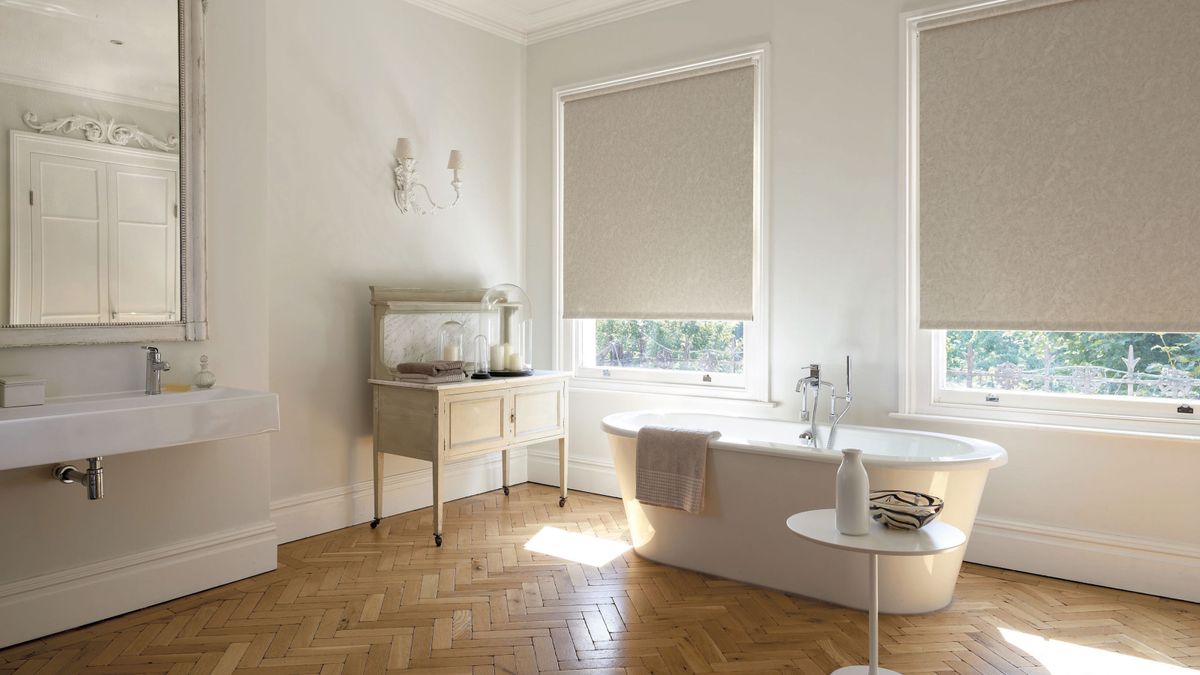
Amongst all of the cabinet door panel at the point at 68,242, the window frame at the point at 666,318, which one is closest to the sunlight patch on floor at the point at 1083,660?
the window frame at the point at 666,318

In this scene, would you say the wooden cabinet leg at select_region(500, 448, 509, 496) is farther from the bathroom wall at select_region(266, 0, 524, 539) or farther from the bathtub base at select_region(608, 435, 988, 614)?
the bathtub base at select_region(608, 435, 988, 614)

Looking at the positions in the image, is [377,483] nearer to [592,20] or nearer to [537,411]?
Answer: [537,411]

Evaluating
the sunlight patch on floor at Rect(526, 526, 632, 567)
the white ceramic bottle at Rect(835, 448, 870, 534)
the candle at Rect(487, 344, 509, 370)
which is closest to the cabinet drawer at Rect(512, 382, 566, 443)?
the candle at Rect(487, 344, 509, 370)

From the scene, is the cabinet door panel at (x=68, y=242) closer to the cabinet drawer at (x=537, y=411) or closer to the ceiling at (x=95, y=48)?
the ceiling at (x=95, y=48)

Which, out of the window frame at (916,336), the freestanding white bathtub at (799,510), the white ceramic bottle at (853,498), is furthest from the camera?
the window frame at (916,336)

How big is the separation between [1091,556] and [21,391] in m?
4.04

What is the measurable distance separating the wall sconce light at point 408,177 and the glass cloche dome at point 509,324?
2.03 ft

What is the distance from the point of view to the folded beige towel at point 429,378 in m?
3.91

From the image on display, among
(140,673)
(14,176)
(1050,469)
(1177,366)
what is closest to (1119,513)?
(1050,469)

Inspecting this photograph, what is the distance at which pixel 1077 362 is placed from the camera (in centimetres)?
346

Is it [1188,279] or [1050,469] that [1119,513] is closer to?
[1050,469]

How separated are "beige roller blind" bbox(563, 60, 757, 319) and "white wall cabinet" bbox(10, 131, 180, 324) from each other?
230 cm

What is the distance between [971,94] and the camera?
3529 millimetres

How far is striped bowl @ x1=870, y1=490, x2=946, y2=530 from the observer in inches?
87.3
